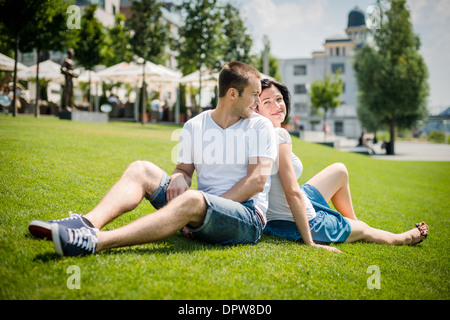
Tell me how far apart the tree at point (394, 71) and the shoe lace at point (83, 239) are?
30495mm

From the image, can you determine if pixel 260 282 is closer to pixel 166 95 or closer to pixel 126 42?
pixel 126 42

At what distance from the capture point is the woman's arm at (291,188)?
3.24m

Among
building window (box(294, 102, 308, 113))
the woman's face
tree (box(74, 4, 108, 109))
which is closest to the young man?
the woman's face

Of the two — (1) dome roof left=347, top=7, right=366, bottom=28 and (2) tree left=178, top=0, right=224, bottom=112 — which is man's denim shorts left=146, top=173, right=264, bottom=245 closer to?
(2) tree left=178, top=0, right=224, bottom=112

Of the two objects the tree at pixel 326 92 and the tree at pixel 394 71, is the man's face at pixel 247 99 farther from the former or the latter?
the tree at pixel 326 92

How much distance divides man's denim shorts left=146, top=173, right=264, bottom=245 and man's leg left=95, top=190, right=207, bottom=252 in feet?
0.38

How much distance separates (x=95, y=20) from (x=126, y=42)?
205 centimetres

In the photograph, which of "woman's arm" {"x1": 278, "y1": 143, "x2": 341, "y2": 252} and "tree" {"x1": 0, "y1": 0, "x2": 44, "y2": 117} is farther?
"tree" {"x1": 0, "y1": 0, "x2": 44, "y2": 117}

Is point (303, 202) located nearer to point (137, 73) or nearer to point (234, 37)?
point (137, 73)

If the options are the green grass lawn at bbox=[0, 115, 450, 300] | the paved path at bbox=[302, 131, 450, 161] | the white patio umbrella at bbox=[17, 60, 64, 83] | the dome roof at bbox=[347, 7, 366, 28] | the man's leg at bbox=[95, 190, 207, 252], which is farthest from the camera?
the dome roof at bbox=[347, 7, 366, 28]

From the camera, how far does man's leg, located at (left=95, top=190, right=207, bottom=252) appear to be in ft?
8.48

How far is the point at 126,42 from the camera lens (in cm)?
2086

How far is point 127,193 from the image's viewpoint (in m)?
3.01

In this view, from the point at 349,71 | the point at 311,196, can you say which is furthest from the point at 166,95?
the point at 311,196
